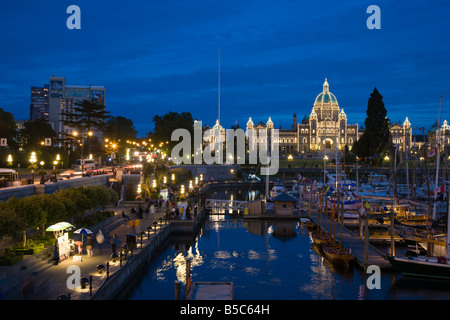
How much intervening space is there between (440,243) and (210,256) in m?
14.7

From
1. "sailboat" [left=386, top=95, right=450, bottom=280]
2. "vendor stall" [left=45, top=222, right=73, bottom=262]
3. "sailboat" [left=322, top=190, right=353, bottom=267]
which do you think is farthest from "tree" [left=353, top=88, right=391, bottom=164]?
"vendor stall" [left=45, top=222, right=73, bottom=262]

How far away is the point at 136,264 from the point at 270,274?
25.4 feet

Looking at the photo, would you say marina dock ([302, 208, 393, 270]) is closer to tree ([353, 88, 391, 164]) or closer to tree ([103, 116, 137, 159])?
tree ([103, 116, 137, 159])

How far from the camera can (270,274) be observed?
2534 cm

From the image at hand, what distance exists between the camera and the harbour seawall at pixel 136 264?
18453mm

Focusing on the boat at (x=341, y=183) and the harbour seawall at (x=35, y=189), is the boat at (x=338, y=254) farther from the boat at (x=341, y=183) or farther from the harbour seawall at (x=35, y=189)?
the boat at (x=341, y=183)

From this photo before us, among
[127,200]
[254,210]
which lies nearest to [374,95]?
[254,210]

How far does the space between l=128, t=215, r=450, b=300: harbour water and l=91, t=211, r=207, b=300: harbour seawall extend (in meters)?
0.45

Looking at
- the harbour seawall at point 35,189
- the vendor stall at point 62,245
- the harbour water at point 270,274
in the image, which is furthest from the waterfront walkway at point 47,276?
the harbour seawall at point 35,189

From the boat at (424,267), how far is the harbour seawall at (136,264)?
14.4 m

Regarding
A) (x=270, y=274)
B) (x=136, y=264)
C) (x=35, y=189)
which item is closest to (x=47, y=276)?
(x=136, y=264)

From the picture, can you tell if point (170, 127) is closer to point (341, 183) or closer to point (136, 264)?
point (341, 183)
